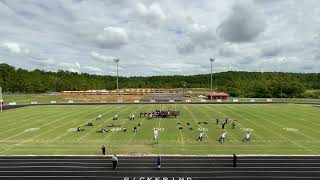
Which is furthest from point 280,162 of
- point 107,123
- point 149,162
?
point 107,123

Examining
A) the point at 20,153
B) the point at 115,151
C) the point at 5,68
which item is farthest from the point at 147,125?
the point at 5,68

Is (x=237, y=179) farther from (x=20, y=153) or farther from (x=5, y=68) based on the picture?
(x=5, y=68)

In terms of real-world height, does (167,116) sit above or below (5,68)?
below

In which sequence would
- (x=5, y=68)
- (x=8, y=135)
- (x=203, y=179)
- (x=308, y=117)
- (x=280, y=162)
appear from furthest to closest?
(x=5, y=68)
(x=308, y=117)
(x=8, y=135)
(x=280, y=162)
(x=203, y=179)

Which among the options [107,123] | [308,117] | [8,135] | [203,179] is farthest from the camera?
[308,117]

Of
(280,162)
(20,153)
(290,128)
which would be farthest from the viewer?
(290,128)

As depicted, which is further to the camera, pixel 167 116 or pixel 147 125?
pixel 167 116

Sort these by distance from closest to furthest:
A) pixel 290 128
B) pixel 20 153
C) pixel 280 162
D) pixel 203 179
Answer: pixel 203 179 < pixel 280 162 < pixel 20 153 < pixel 290 128

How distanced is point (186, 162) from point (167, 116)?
3660 cm

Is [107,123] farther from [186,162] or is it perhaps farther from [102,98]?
[102,98]

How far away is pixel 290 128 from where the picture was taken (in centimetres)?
5444

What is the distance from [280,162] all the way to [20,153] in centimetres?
2491

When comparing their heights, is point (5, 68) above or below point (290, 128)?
above

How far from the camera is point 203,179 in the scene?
91.4 feet
